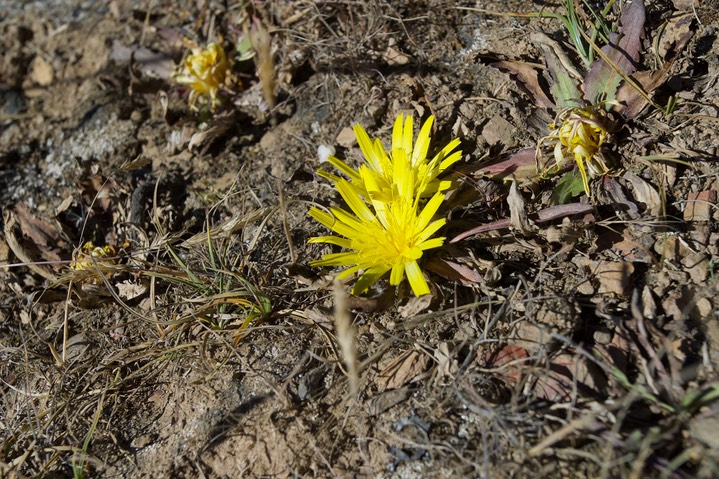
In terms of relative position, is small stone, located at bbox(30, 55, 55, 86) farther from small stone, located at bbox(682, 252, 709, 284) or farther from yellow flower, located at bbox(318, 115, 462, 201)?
small stone, located at bbox(682, 252, 709, 284)

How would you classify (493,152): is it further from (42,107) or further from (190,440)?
(42,107)

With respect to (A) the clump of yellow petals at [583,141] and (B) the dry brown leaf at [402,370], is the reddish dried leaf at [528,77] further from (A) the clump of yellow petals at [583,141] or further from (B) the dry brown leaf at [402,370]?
(B) the dry brown leaf at [402,370]

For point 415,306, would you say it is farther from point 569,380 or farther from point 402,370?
point 569,380

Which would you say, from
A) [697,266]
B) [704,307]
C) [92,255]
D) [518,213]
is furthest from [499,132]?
[92,255]

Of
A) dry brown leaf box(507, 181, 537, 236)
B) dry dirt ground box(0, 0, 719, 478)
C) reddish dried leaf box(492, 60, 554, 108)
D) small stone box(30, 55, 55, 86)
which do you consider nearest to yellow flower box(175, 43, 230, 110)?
dry dirt ground box(0, 0, 719, 478)

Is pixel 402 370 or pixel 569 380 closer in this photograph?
pixel 569 380

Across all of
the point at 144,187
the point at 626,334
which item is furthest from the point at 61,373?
the point at 626,334

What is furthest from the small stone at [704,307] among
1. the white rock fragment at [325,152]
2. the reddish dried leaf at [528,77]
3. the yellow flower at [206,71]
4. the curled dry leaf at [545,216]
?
the yellow flower at [206,71]
